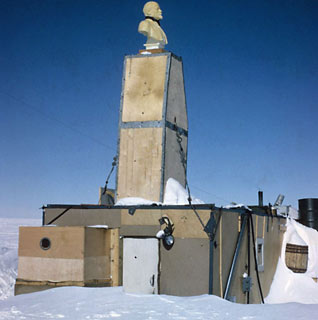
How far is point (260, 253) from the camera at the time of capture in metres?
15.0

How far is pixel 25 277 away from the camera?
12648 mm

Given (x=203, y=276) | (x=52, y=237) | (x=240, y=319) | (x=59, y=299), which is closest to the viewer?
(x=240, y=319)

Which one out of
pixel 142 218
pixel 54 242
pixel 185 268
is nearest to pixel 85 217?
pixel 54 242

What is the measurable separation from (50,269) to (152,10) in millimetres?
8547

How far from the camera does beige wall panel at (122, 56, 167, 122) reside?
14.2 meters

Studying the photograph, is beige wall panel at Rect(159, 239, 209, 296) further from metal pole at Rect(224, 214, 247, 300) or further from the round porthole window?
the round porthole window

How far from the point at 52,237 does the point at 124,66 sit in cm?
566

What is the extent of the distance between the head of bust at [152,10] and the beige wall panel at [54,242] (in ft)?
24.2

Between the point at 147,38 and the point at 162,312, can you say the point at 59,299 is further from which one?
the point at 147,38

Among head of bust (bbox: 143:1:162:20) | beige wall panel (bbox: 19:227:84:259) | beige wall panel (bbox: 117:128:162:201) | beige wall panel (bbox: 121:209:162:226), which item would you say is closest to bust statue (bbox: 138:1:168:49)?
head of bust (bbox: 143:1:162:20)

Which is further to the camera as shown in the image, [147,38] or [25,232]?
[147,38]

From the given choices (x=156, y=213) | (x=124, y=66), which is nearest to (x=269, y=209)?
(x=156, y=213)

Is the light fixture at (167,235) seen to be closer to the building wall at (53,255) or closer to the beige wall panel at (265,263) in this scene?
the building wall at (53,255)

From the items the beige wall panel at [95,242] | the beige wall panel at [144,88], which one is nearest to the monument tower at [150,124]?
the beige wall panel at [144,88]
